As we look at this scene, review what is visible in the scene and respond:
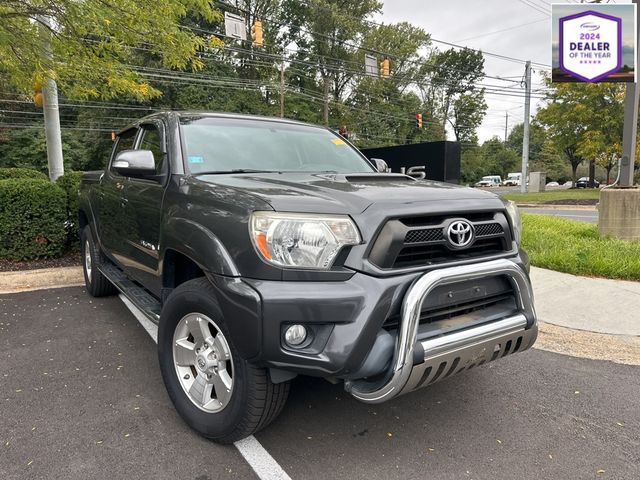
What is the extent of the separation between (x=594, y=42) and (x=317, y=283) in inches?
362

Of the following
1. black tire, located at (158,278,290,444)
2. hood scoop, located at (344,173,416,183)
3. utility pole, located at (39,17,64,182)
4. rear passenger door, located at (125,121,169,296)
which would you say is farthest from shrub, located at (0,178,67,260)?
hood scoop, located at (344,173,416,183)

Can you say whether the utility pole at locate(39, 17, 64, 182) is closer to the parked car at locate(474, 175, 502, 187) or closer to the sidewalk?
the sidewalk

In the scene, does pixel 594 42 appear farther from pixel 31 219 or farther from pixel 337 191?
pixel 31 219

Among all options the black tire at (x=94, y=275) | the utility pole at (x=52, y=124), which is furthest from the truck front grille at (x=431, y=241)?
the utility pole at (x=52, y=124)

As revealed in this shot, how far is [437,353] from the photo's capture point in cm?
222

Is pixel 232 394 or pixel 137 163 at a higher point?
pixel 137 163

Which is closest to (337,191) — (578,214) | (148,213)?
(148,213)

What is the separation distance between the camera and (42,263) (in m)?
6.85

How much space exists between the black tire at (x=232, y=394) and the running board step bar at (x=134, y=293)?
0.55 m

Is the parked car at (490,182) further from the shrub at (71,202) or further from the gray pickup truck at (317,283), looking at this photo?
the gray pickup truck at (317,283)

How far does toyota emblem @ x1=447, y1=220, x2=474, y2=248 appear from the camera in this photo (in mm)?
2475

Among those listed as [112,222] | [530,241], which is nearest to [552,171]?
[530,241]

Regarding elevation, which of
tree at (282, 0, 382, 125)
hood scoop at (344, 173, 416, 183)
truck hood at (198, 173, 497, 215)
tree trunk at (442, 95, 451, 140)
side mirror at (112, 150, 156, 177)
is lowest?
truck hood at (198, 173, 497, 215)

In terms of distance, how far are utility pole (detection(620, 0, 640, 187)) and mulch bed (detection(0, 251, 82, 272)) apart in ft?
30.1
